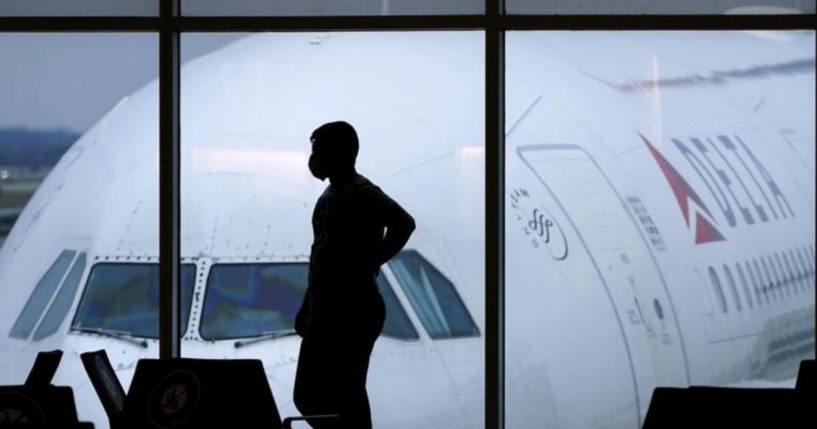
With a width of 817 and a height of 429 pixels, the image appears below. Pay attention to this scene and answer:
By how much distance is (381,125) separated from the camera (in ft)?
21.3

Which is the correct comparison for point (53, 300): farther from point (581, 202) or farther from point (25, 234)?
point (581, 202)

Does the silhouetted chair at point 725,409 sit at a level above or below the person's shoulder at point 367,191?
below

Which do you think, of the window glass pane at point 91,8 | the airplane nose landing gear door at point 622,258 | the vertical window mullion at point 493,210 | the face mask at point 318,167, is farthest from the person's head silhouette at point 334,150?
the airplane nose landing gear door at point 622,258

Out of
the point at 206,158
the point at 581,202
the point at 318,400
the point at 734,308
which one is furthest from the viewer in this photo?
the point at 734,308

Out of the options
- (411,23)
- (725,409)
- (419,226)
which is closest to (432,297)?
(419,226)

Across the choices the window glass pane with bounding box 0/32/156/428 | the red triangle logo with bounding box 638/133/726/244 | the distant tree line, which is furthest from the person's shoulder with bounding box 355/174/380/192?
the red triangle logo with bounding box 638/133/726/244

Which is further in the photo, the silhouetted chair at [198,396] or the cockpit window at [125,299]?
the cockpit window at [125,299]

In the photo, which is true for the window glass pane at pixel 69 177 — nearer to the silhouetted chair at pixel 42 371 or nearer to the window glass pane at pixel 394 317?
the window glass pane at pixel 394 317

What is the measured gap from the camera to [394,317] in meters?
5.96

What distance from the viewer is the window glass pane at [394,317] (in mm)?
5953

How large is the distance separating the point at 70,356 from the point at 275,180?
104 centimetres

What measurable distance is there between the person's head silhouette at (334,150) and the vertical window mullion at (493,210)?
50.2 inches

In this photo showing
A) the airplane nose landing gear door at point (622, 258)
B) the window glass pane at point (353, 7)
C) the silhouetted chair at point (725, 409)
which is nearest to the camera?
the silhouetted chair at point (725, 409)

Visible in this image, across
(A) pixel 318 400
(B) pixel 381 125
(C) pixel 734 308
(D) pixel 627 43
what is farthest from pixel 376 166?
(C) pixel 734 308
